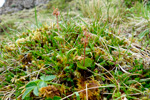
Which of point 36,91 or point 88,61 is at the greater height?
point 88,61

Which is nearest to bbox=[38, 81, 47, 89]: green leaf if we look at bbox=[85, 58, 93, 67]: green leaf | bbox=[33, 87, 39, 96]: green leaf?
bbox=[33, 87, 39, 96]: green leaf

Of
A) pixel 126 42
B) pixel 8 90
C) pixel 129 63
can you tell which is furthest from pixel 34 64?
pixel 126 42

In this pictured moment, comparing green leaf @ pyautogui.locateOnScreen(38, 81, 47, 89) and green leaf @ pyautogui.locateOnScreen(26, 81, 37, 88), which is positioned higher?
green leaf @ pyautogui.locateOnScreen(26, 81, 37, 88)

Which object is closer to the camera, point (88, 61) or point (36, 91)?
point (36, 91)

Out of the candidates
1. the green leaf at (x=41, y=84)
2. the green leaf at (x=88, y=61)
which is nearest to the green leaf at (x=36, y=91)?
the green leaf at (x=41, y=84)

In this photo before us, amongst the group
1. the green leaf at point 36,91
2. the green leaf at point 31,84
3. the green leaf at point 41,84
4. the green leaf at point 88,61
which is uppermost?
the green leaf at point 88,61

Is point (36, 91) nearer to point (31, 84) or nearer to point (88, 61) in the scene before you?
point (31, 84)

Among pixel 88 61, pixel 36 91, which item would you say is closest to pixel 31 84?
pixel 36 91

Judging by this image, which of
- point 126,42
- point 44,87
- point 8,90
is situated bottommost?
point 8,90

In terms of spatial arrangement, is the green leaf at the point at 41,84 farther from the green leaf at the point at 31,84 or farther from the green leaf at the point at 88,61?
the green leaf at the point at 88,61

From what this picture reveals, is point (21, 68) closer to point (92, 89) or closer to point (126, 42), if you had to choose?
point (92, 89)

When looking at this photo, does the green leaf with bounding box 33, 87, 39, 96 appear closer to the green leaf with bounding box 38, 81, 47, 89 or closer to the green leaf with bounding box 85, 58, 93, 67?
the green leaf with bounding box 38, 81, 47, 89
